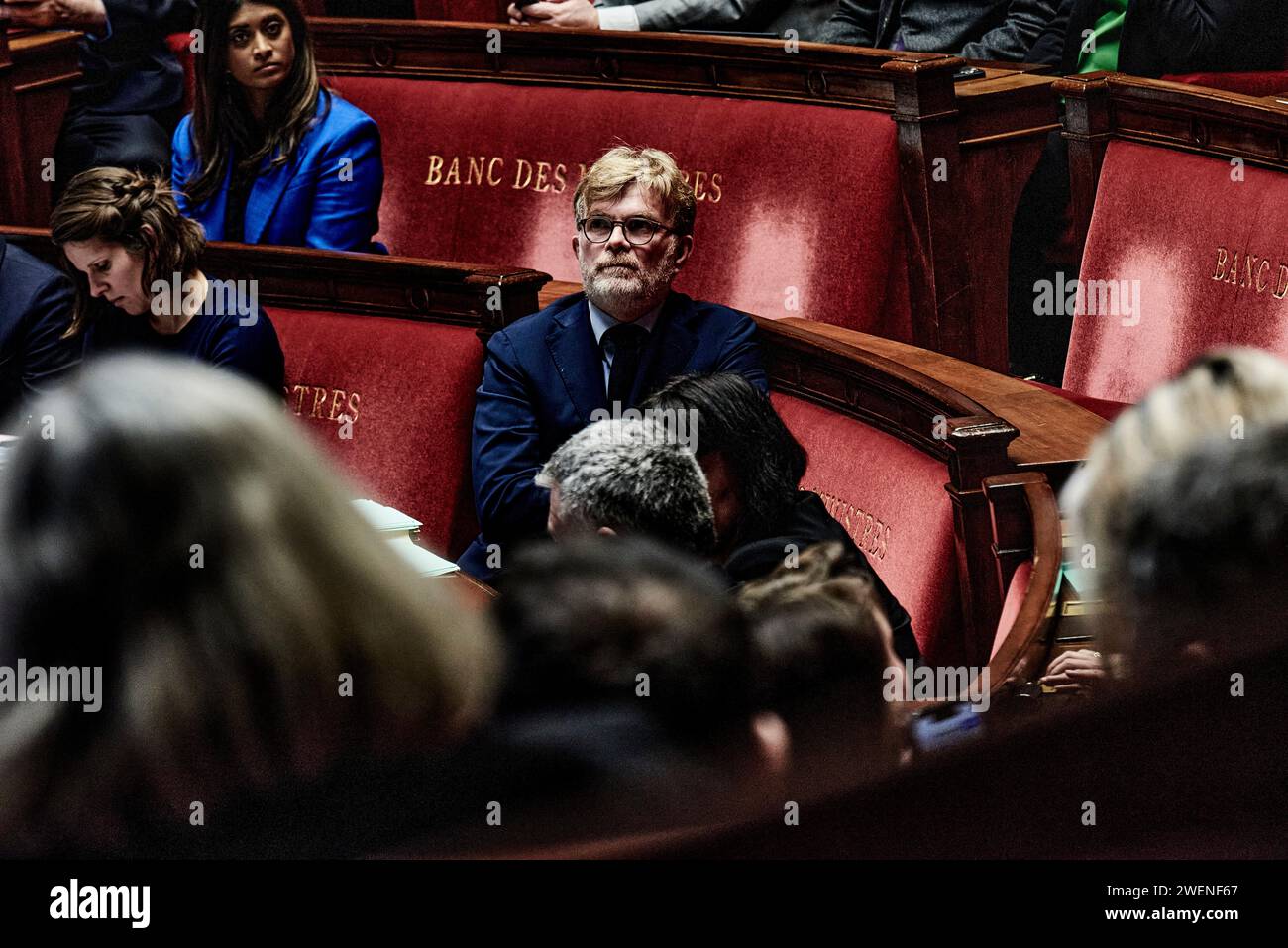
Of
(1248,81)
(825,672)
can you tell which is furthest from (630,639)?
(1248,81)

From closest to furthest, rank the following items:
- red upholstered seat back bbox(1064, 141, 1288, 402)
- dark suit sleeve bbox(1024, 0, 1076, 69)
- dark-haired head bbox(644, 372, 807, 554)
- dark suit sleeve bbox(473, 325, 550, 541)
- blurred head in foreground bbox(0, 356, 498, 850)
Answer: blurred head in foreground bbox(0, 356, 498, 850) → dark-haired head bbox(644, 372, 807, 554) → dark suit sleeve bbox(473, 325, 550, 541) → red upholstered seat back bbox(1064, 141, 1288, 402) → dark suit sleeve bbox(1024, 0, 1076, 69)

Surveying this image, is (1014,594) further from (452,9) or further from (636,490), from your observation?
(452,9)

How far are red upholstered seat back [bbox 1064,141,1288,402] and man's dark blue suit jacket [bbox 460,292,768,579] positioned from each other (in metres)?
0.48

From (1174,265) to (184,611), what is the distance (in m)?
1.37

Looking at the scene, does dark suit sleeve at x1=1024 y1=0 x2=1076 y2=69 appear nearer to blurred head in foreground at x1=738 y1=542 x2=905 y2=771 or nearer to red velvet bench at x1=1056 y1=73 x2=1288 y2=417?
red velvet bench at x1=1056 y1=73 x2=1288 y2=417

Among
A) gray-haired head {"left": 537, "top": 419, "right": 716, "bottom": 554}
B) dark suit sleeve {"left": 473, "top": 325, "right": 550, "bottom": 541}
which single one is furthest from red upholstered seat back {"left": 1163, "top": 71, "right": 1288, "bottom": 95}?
gray-haired head {"left": 537, "top": 419, "right": 716, "bottom": 554}

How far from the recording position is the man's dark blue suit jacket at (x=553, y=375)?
4.66 ft

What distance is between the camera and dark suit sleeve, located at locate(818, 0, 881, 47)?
210cm

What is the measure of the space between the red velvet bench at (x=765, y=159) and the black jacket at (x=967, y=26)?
0.13 metres

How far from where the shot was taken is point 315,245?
1.88 metres

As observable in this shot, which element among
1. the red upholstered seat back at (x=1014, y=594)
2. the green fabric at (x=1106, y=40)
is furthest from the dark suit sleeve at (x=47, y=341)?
the green fabric at (x=1106, y=40)

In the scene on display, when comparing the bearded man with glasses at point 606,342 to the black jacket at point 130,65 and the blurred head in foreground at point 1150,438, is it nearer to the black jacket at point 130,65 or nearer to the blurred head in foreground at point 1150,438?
the blurred head in foreground at point 1150,438

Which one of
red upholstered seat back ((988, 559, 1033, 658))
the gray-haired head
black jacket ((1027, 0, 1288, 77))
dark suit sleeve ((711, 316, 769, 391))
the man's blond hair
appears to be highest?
black jacket ((1027, 0, 1288, 77))
